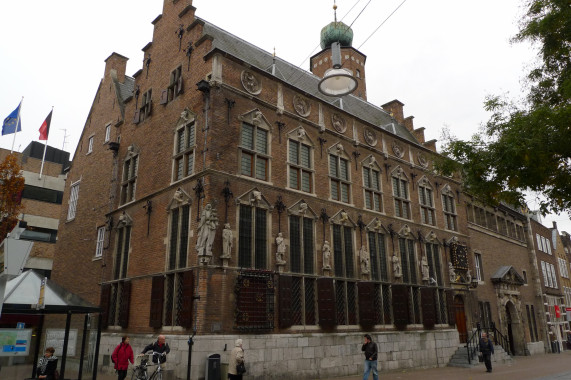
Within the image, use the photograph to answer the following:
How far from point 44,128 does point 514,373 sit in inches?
1260

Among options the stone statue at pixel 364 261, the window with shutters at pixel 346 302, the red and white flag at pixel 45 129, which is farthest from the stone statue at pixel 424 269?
the red and white flag at pixel 45 129

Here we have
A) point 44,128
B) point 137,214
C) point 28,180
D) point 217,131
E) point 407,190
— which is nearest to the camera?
point 217,131

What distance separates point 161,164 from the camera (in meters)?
18.1

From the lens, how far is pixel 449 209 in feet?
90.3

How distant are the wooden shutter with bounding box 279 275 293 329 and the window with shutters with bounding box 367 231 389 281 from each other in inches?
225

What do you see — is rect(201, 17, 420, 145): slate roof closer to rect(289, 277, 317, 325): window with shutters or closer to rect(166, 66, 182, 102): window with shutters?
rect(166, 66, 182, 102): window with shutters

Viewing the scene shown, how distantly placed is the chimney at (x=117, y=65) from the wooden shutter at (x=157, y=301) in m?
14.7

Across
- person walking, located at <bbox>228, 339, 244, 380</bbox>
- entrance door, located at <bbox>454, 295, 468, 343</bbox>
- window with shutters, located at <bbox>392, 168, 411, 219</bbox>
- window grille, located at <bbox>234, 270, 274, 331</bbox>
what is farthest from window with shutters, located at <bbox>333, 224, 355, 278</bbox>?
entrance door, located at <bbox>454, 295, 468, 343</bbox>

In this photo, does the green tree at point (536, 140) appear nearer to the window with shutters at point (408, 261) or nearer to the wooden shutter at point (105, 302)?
the window with shutters at point (408, 261)

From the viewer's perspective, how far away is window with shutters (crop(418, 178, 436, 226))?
25.1m

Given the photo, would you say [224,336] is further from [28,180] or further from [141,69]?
[28,180]

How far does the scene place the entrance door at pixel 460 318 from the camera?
25.0m

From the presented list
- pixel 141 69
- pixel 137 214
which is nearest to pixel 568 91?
pixel 137 214

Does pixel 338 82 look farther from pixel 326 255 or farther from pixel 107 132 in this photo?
pixel 107 132
